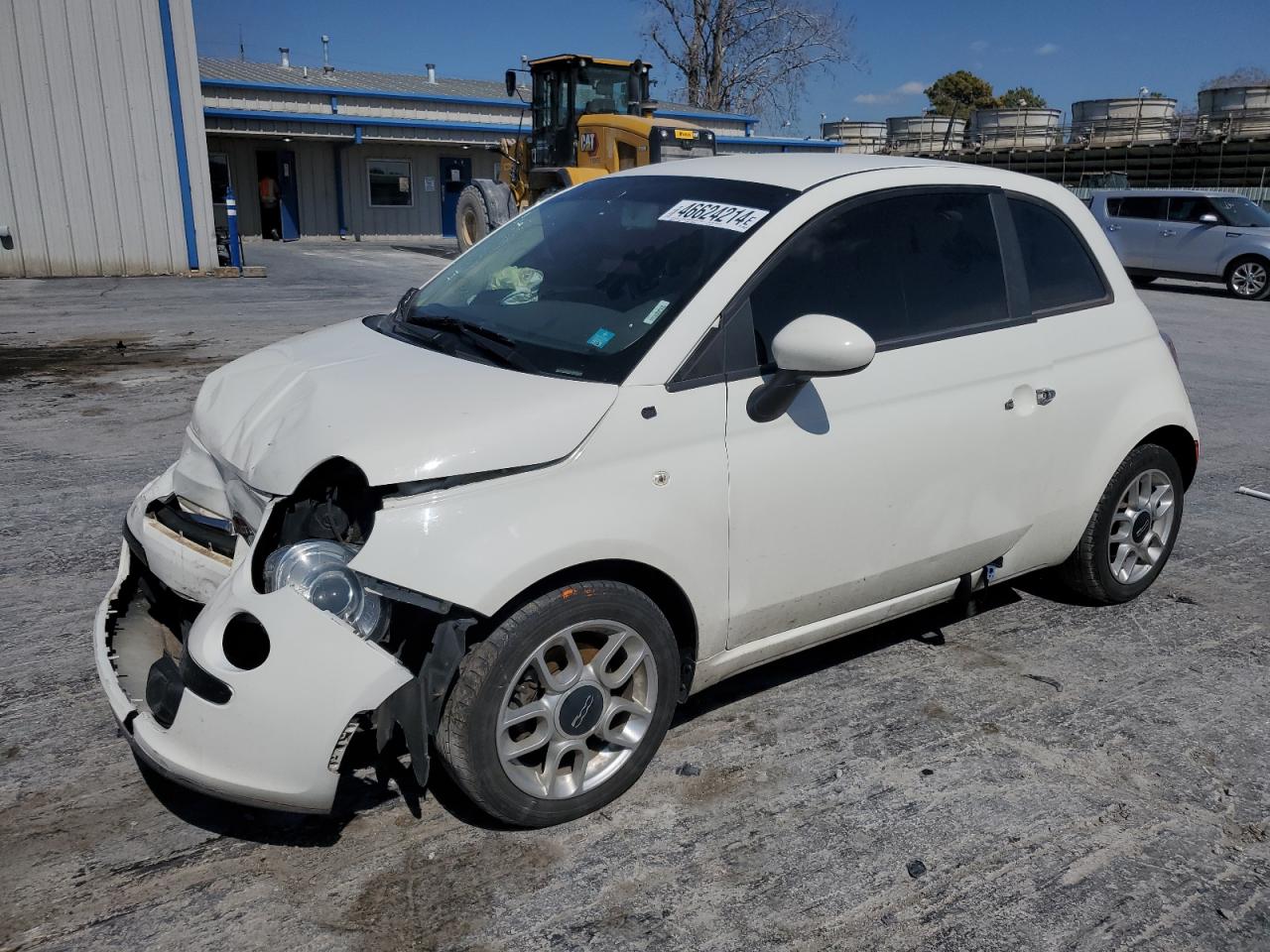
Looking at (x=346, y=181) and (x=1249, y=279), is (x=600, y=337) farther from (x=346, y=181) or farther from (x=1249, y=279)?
(x=346, y=181)

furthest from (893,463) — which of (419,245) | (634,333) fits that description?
(419,245)

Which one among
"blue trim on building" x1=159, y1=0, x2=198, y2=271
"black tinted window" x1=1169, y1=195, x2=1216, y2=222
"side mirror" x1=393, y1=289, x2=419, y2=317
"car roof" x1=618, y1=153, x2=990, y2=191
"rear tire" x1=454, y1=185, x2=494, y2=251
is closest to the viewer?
"car roof" x1=618, y1=153, x2=990, y2=191

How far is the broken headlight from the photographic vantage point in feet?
8.39

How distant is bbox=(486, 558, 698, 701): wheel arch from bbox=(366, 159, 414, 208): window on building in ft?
100

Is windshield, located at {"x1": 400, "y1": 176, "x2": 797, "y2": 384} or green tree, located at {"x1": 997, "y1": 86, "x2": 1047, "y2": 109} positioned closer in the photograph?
windshield, located at {"x1": 400, "y1": 176, "x2": 797, "y2": 384}

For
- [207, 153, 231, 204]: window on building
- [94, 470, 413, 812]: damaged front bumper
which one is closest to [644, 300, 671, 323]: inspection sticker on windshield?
[94, 470, 413, 812]: damaged front bumper

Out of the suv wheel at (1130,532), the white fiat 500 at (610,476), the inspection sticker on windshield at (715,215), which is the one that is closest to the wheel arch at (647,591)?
the white fiat 500 at (610,476)

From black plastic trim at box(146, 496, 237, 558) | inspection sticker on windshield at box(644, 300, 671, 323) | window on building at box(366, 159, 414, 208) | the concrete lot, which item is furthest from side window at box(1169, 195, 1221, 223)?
window on building at box(366, 159, 414, 208)

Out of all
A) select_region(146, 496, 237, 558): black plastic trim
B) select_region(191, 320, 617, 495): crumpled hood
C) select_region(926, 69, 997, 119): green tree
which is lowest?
select_region(146, 496, 237, 558): black plastic trim

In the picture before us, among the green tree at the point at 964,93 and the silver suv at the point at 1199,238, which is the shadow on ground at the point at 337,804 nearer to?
the silver suv at the point at 1199,238

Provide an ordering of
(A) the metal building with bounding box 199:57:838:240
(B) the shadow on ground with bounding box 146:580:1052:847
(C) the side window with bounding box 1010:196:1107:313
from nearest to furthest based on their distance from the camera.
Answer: (B) the shadow on ground with bounding box 146:580:1052:847 < (C) the side window with bounding box 1010:196:1107:313 < (A) the metal building with bounding box 199:57:838:240

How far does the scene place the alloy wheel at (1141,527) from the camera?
4.37 metres

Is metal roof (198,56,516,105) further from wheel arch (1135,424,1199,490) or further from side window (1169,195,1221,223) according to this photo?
wheel arch (1135,424,1199,490)

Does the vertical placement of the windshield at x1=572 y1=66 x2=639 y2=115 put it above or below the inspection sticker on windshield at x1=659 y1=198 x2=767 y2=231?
above
